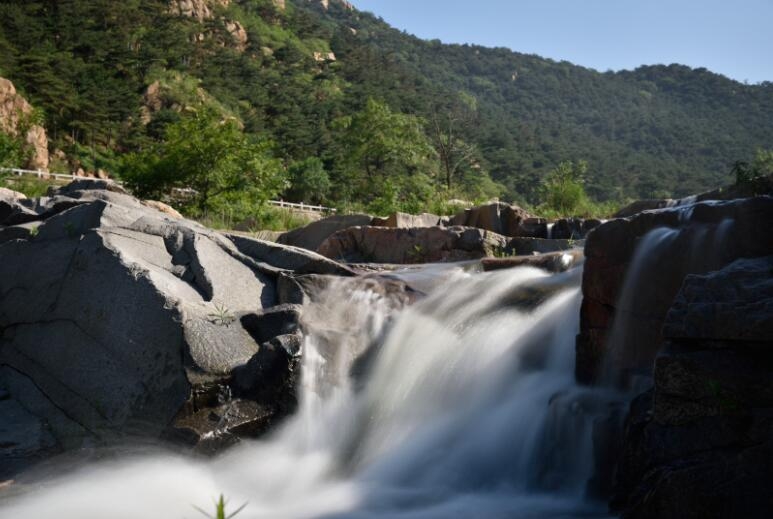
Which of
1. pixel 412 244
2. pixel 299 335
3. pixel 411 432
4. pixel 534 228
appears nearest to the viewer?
pixel 411 432

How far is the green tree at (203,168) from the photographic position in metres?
17.8

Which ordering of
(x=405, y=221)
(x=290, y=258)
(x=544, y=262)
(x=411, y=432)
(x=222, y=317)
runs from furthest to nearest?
(x=405, y=221)
(x=544, y=262)
(x=290, y=258)
(x=222, y=317)
(x=411, y=432)

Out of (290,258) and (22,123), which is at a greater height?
(22,123)

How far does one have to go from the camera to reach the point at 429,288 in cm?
838

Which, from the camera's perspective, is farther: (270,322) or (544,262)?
(544,262)

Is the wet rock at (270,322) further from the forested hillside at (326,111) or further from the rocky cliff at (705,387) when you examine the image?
the forested hillside at (326,111)

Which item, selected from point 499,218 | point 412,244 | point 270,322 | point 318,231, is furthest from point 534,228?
point 270,322

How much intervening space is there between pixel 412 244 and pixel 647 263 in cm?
733

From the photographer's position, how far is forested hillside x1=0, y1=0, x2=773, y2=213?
41.7m

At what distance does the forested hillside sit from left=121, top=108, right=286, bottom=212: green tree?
1.28 ft

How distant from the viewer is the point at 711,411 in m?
4.09

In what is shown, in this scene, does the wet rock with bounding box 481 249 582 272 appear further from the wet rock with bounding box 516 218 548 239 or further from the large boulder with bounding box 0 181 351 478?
the wet rock with bounding box 516 218 548 239

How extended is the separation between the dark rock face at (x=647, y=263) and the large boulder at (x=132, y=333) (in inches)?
108

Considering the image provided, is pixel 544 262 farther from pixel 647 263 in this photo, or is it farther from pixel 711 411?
pixel 711 411
